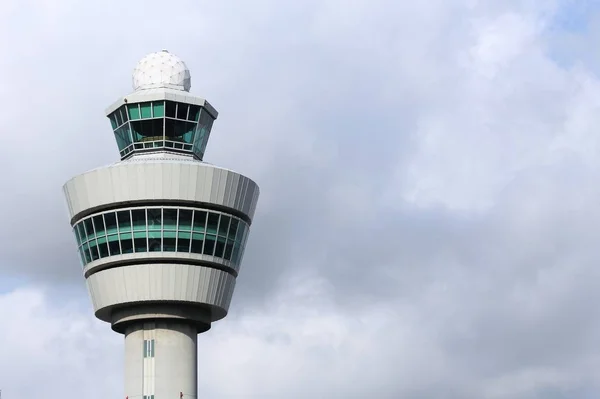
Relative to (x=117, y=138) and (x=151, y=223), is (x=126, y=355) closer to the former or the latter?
(x=151, y=223)

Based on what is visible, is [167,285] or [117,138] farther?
[117,138]

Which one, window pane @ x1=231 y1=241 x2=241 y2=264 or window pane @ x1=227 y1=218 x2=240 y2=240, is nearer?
window pane @ x1=227 y1=218 x2=240 y2=240

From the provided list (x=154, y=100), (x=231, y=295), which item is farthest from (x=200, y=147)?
(x=231, y=295)

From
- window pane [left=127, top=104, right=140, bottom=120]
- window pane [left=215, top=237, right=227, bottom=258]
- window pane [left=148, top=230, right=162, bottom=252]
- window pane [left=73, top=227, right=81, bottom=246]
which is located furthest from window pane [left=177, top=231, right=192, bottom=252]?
window pane [left=127, top=104, right=140, bottom=120]

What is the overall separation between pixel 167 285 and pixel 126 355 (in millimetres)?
6229

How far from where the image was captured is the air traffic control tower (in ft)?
284

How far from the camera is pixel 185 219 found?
87062 millimetres

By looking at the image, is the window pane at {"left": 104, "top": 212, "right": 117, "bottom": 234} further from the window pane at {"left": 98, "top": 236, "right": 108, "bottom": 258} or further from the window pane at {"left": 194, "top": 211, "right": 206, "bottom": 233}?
the window pane at {"left": 194, "top": 211, "right": 206, "bottom": 233}

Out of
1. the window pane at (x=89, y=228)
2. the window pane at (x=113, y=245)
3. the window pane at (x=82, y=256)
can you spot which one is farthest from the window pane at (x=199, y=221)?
the window pane at (x=82, y=256)

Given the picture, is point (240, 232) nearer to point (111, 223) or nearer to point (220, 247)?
point (220, 247)

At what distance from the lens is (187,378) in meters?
87.9

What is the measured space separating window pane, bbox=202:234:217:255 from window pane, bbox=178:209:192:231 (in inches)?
58.7

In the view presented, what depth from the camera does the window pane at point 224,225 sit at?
290 ft

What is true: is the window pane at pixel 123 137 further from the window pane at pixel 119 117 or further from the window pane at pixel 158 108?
the window pane at pixel 158 108
